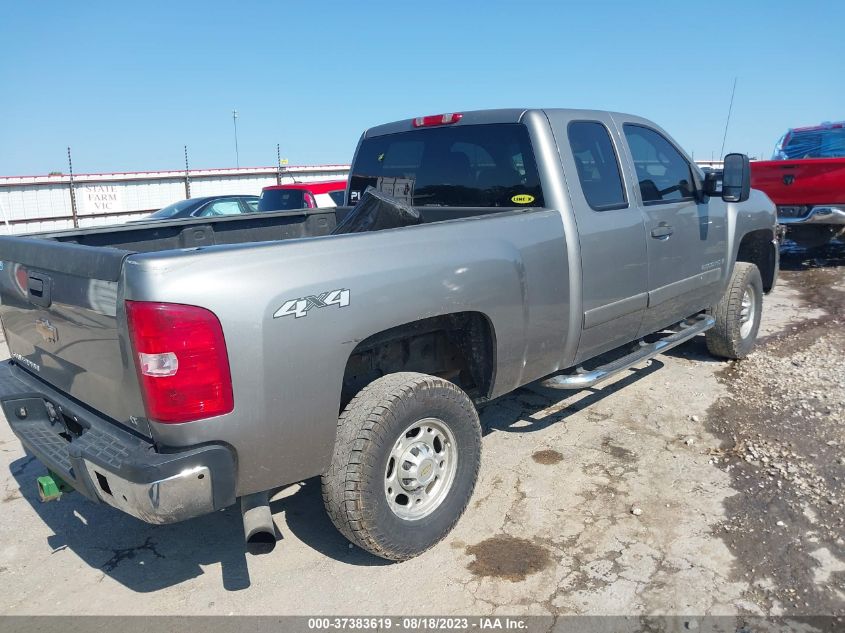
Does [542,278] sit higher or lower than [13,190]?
lower

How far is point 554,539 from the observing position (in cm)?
327

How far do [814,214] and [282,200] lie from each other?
8.30 meters

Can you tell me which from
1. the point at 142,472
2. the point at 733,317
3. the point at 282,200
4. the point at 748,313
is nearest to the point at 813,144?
the point at 748,313

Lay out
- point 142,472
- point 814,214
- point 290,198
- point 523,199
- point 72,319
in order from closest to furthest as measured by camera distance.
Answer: point 142,472, point 72,319, point 523,199, point 814,214, point 290,198

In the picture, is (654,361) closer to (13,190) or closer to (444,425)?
(444,425)

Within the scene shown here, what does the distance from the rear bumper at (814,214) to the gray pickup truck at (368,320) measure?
596 cm

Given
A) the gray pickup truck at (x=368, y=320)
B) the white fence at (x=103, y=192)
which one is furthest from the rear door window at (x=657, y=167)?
the white fence at (x=103, y=192)

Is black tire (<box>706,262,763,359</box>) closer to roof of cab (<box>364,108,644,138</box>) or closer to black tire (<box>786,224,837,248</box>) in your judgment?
roof of cab (<box>364,108,644,138</box>)

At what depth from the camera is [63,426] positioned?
3.03 metres

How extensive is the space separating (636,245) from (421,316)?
188 centimetres

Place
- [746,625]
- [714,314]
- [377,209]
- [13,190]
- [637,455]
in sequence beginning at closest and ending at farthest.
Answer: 1. [746,625]
2. [377,209]
3. [637,455]
4. [714,314]
5. [13,190]

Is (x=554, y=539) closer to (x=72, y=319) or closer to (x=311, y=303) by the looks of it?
(x=311, y=303)

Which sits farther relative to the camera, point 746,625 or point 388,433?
point 388,433

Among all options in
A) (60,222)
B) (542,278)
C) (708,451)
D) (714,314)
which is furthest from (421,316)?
(60,222)
